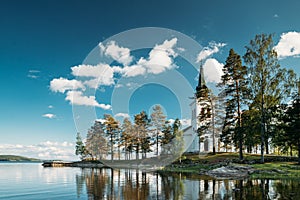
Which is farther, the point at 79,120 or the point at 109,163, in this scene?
the point at 109,163

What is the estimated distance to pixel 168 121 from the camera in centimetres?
5528

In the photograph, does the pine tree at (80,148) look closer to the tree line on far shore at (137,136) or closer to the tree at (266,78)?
the tree line on far shore at (137,136)

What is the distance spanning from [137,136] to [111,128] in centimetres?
832

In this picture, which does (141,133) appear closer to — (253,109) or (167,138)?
(167,138)

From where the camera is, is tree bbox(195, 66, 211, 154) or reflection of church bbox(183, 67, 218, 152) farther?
reflection of church bbox(183, 67, 218, 152)

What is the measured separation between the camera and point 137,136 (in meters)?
59.2

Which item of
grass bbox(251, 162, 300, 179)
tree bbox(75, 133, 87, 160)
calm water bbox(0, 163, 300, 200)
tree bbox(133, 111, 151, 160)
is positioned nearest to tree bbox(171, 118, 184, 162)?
tree bbox(133, 111, 151, 160)

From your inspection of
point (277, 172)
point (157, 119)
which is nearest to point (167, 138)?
point (157, 119)

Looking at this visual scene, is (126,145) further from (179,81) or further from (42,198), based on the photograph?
(42,198)

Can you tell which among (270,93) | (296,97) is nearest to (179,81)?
(270,93)

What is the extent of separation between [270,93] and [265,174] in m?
11.8

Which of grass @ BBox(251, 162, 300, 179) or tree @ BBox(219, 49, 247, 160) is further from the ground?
tree @ BBox(219, 49, 247, 160)

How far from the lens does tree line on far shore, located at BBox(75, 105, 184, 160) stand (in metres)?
52.1

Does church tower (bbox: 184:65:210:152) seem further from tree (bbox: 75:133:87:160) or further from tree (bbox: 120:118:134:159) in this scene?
tree (bbox: 75:133:87:160)
